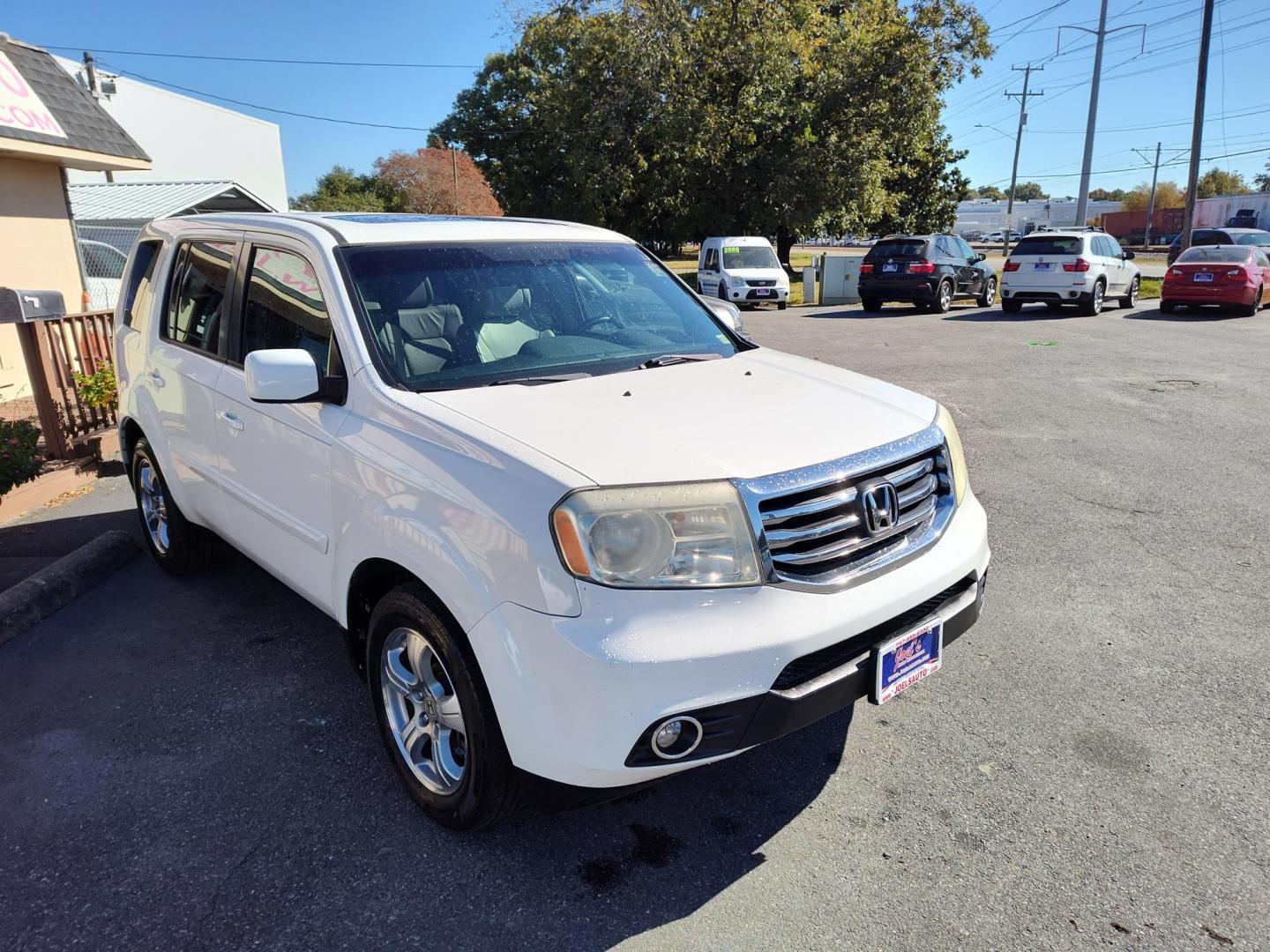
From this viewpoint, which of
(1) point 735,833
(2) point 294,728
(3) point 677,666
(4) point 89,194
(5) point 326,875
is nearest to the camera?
(3) point 677,666

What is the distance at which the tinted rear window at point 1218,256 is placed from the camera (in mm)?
17922

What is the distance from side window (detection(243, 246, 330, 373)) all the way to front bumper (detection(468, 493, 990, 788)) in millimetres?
1516

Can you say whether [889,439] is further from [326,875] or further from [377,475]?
[326,875]

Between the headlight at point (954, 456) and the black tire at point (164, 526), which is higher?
the headlight at point (954, 456)

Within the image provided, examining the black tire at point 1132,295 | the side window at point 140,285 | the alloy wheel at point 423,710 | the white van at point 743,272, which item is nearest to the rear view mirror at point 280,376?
the alloy wheel at point 423,710

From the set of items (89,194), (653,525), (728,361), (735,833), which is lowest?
(735,833)

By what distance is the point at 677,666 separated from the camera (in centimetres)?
218

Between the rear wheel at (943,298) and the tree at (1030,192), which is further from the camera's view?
the tree at (1030,192)

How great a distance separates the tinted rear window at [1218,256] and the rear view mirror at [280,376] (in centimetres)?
2037

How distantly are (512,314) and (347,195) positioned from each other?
2434 inches

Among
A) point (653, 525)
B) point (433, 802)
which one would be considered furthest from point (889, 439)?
point (433, 802)

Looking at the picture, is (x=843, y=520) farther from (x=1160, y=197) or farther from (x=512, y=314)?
(x=1160, y=197)

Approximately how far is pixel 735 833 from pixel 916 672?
771 mm

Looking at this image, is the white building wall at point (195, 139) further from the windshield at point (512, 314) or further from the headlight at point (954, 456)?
the headlight at point (954, 456)
